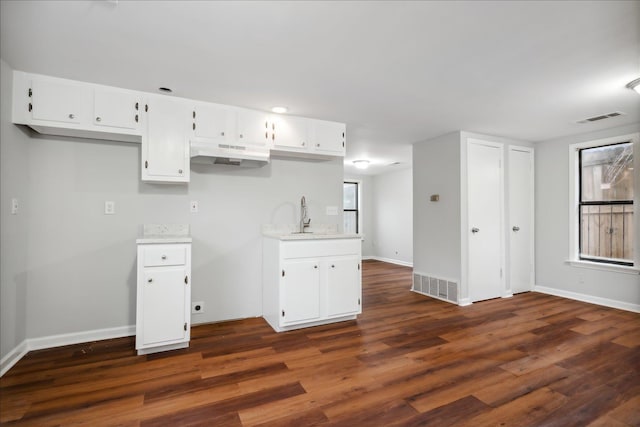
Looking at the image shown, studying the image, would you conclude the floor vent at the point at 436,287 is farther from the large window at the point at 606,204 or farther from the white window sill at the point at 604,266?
the large window at the point at 606,204

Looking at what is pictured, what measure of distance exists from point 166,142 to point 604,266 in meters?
5.41

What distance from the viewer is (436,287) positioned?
182 inches

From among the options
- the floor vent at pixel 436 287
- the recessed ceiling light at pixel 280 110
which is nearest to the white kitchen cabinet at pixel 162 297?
the recessed ceiling light at pixel 280 110

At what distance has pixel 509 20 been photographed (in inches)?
75.1

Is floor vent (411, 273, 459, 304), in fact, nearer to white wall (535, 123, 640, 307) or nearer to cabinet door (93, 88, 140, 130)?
white wall (535, 123, 640, 307)

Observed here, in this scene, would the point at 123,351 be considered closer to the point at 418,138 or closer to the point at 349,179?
the point at 418,138

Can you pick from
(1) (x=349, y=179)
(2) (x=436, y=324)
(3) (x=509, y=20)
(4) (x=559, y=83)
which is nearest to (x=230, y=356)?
(2) (x=436, y=324)

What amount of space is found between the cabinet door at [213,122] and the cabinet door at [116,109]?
50 centimetres

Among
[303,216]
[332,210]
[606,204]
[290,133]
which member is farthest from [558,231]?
[290,133]

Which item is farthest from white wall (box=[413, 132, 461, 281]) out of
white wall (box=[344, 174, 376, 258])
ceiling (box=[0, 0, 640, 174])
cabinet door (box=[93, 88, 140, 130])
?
cabinet door (box=[93, 88, 140, 130])

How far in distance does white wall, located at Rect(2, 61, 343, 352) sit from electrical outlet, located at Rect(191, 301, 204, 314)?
5cm

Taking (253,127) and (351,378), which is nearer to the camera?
(351,378)

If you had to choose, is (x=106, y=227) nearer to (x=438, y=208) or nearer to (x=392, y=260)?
(x=438, y=208)

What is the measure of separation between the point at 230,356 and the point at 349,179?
634cm
